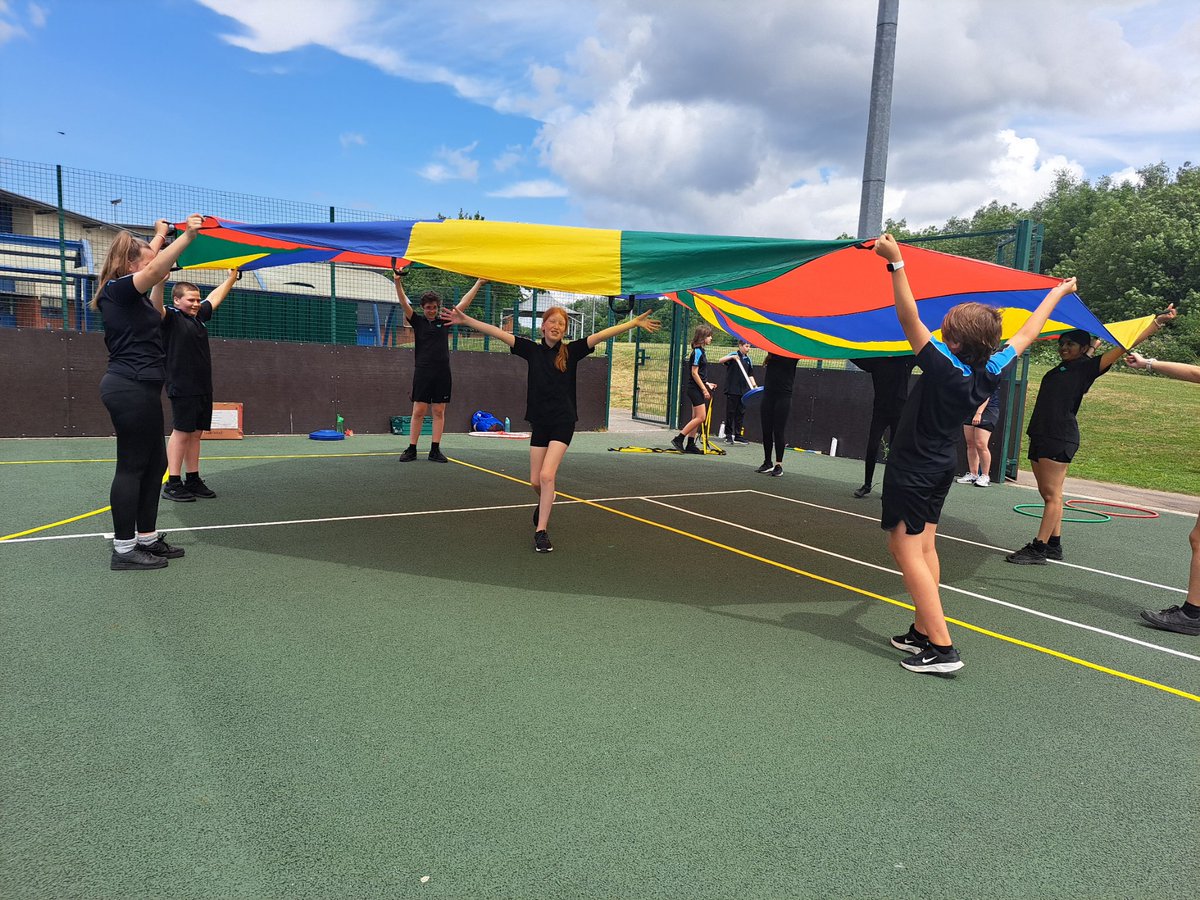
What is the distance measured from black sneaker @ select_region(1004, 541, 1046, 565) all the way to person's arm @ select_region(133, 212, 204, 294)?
5.34 meters

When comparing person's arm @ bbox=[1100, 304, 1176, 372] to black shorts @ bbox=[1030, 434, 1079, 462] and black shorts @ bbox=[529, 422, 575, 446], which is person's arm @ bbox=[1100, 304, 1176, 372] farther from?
black shorts @ bbox=[529, 422, 575, 446]

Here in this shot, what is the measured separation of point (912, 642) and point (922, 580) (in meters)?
0.44

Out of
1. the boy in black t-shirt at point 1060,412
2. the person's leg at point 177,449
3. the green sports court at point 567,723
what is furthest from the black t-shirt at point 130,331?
the boy in black t-shirt at point 1060,412

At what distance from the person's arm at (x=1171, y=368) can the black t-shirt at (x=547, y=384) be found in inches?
120

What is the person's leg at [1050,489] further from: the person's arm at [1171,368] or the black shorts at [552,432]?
the black shorts at [552,432]

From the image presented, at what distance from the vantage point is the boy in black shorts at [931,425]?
9.45ft

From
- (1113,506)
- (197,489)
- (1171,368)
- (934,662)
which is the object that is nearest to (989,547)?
(1171,368)

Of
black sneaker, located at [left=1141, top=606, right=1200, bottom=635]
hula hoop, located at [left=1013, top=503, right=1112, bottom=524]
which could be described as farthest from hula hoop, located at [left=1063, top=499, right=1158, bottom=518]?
black sneaker, located at [left=1141, top=606, right=1200, bottom=635]

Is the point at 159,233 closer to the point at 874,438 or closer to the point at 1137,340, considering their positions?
the point at 1137,340

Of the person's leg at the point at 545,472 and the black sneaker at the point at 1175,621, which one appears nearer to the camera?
the black sneaker at the point at 1175,621

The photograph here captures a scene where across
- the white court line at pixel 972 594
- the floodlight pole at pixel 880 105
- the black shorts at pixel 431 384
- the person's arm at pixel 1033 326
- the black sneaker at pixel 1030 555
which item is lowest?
the white court line at pixel 972 594

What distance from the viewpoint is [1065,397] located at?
4.66m

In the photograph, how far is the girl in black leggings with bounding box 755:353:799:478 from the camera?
804 centimetres

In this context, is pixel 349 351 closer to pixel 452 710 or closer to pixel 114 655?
pixel 114 655
